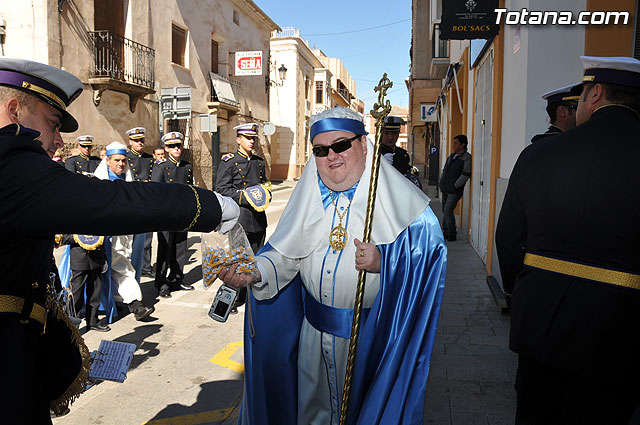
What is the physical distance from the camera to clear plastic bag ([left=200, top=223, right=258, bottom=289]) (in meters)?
2.28

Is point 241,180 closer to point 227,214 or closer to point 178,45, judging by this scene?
point 227,214

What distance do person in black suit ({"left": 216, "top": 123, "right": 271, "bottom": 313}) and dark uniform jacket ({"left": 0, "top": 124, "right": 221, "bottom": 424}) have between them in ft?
14.4

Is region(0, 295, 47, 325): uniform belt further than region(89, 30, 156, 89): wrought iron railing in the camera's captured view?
No

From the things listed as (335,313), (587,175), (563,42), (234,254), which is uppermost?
(563,42)

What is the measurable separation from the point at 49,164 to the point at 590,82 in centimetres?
239

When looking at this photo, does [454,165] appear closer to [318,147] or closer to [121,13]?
[318,147]

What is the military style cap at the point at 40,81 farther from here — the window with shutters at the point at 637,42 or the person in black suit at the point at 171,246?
the window with shutters at the point at 637,42

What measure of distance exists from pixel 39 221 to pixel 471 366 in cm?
370

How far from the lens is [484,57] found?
817cm

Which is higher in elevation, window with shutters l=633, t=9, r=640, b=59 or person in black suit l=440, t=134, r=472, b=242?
window with shutters l=633, t=9, r=640, b=59

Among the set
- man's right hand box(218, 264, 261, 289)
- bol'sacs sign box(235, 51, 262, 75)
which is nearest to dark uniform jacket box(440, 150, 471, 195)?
man's right hand box(218, 264, 261, 289)

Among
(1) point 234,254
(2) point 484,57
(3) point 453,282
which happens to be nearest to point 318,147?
(1) point 234,254

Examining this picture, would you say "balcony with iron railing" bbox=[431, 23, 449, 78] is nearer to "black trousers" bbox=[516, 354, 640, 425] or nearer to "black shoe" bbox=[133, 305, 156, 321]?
"black shoe" bbox=[133, 305, 156, 321]

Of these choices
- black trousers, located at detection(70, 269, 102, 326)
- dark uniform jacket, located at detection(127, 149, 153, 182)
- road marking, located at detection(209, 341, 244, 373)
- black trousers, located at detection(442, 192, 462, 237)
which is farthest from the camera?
black trousers, located at detection(442, 192, 462, 237)
